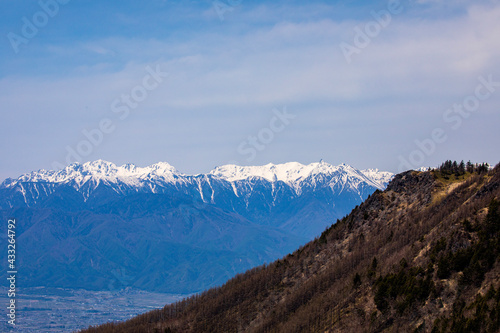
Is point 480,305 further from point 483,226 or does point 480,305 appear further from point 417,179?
point 417,179

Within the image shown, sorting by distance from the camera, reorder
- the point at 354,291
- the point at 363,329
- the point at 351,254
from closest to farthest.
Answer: the point at 363,329 < the point at 354,291 < the point at 351,254

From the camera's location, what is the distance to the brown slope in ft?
366

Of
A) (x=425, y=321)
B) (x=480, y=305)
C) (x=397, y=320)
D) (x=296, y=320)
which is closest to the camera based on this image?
(x=480, y=305)

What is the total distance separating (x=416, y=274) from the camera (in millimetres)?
130250

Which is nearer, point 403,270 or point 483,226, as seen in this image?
point 483,226

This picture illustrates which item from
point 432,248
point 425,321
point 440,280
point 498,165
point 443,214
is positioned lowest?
point 425,321

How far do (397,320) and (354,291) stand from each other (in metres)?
32.5

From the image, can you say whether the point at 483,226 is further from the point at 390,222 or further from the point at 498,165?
the point at 390,222

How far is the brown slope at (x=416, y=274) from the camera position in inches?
4392

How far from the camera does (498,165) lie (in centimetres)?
15988

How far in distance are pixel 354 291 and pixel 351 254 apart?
33795 mm

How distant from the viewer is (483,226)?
4936 inches

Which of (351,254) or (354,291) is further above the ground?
(351,254)

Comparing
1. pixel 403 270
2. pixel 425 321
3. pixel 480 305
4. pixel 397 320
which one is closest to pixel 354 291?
pixel 403 270
